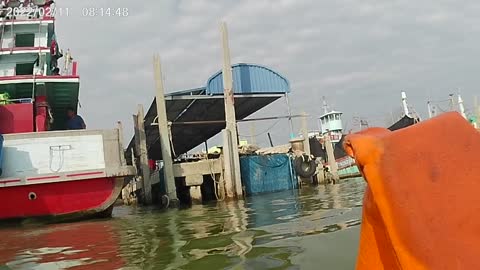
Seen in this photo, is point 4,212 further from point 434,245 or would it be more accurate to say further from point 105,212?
point 434,245

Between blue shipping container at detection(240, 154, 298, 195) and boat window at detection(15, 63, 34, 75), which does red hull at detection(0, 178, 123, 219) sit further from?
blue shipping container at detection(240, 154, 298, 195)

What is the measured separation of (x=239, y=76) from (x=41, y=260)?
44.6 ft

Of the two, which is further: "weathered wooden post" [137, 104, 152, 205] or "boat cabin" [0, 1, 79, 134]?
"weathered wooden post" [137, 104, 152, 205]

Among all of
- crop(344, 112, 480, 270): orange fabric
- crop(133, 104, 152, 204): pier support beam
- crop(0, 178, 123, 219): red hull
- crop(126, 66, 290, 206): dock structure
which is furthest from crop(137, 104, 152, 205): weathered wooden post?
crop(344, 112, 480, 270): orange fabric

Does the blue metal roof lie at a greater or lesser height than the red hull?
greater

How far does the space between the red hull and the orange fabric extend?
9.85m

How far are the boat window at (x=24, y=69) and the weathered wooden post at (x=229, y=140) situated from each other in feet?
20.5

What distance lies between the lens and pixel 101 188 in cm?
1085

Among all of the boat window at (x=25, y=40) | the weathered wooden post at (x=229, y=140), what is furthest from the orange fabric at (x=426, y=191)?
the boat window at (x=25, y=40)

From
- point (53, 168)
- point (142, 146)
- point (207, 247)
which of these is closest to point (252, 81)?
point (142, 146)

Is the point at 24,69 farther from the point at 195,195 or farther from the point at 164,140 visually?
the point at 195,195

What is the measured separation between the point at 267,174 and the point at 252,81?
376 centimetres

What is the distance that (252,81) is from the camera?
60.5 feet

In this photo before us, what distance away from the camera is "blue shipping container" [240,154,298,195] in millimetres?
17688
